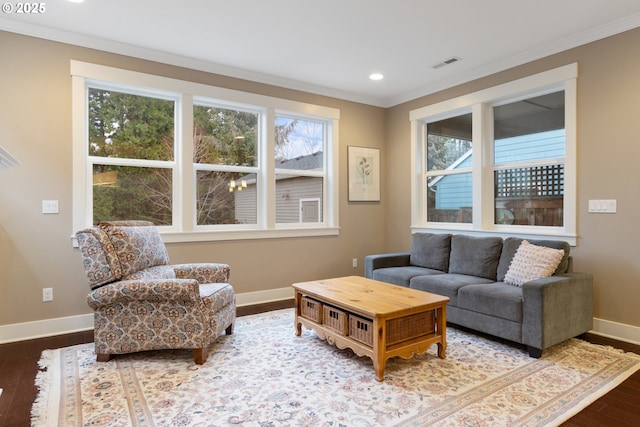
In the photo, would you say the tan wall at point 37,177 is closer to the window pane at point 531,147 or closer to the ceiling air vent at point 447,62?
the ceiling air vent at point 447,62

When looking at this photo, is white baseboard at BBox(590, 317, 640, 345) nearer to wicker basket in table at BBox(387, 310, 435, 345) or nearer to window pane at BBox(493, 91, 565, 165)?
window pane at BBox(493, 91, 565, 165)

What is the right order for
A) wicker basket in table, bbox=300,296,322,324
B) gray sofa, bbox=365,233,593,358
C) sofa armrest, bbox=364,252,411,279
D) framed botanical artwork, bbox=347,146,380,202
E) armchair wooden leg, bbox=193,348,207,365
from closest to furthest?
armchair wooden leg, bbox=193,348,207,365 → gray sofa, bbox=365,233,593,358 → wicker basket in table, bbox=300,296,322,324 → sofa armrest, bbox=364,252,411,279 → framed botanical artwork, bbox=347,146,380,202

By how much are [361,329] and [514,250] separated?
1.85 metres

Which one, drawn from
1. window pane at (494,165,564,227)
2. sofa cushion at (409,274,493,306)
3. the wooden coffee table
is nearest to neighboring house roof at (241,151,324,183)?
the wooden coffee table

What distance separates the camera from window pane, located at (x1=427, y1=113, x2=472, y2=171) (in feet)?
14.8

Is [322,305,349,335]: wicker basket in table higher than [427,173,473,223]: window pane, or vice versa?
[427,173,473,223]: window pane

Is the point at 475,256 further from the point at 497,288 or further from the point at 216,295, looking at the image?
the point at 216,295

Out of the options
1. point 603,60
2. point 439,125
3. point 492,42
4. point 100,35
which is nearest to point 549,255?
point 603,60

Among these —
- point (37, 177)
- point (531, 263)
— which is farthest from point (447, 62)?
point (37, 177)

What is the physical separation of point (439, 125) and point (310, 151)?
1759 mm

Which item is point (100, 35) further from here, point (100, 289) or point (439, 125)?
point (439, 125)

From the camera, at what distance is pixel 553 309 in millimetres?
2719

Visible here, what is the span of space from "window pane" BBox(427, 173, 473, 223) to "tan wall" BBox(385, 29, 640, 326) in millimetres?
1256

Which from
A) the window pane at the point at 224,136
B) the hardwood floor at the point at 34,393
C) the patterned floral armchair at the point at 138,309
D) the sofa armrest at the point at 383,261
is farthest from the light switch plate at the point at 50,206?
the sofa armrest at the point at 383,261
